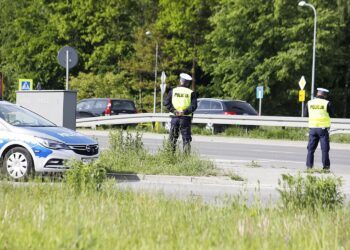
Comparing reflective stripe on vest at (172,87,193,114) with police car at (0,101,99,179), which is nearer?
police car at (0,101,99,179)

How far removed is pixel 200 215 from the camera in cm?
647

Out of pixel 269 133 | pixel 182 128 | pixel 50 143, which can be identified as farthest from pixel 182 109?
pixel 269 133

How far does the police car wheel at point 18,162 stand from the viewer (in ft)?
38.8

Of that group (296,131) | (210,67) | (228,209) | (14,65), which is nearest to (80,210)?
(228,209)

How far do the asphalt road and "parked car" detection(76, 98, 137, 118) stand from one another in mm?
8620

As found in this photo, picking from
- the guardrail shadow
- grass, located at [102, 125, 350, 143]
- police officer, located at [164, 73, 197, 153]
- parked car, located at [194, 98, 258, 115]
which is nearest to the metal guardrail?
grass, located at [102, 125, 350, 143]

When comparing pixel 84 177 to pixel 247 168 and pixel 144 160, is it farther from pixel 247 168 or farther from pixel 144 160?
pixel 247 168

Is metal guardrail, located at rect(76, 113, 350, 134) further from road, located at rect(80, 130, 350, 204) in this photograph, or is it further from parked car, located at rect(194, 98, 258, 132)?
road, located at rect(80, 130, 350, 204)

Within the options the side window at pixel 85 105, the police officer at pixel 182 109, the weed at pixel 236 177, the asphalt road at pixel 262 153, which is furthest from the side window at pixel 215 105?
the weed at pixel 236 177

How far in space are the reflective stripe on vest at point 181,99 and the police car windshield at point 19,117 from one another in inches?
122

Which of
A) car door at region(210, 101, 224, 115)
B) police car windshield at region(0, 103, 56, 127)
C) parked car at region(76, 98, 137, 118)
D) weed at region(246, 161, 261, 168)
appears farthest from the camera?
parked car at region(76, 98, 137, 118)

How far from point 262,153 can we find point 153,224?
15115mm

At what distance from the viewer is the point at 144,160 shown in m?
14.2

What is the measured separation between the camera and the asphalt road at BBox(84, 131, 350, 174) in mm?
16766
